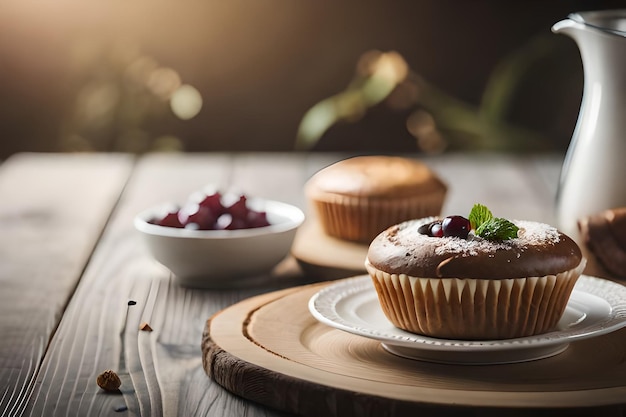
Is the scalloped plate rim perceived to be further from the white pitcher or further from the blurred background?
the blurred background

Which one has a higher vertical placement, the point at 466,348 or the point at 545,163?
the point at 466,348

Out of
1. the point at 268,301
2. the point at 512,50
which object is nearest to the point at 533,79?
the point at 512,50

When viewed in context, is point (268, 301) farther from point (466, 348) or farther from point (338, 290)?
point (466, 348)

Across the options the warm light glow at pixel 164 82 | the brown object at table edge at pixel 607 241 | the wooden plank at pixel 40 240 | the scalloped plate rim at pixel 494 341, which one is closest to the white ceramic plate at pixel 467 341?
the scalloped plate rim at pixel 494 341

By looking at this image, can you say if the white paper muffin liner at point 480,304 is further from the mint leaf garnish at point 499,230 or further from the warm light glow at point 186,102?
the warm light glow at point 186,102

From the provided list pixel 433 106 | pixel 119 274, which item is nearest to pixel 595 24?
pixel 119 274
